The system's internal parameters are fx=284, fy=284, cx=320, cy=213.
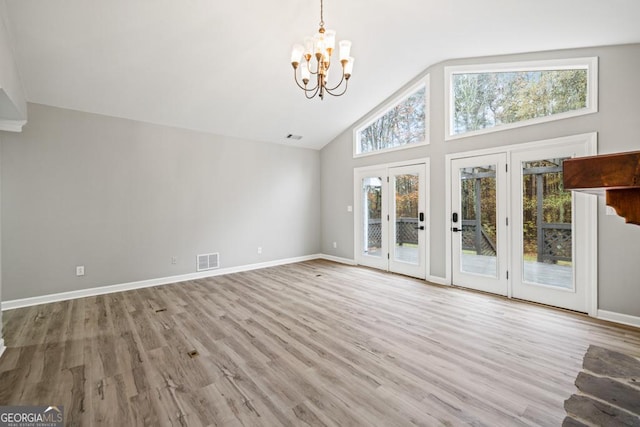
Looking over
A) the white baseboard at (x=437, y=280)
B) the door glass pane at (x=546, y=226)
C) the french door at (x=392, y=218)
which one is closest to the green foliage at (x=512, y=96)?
the door glass pane at (x=546, y=226)

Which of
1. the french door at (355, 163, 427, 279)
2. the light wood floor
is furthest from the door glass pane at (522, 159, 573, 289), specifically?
the french door at (355, 163, 427, 279)

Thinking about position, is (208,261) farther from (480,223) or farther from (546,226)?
(546,226)

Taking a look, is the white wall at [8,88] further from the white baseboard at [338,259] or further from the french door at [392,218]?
the white baseboard at [338,259]

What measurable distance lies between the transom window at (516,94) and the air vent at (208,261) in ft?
15.0

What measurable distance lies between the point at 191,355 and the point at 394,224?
157 inches

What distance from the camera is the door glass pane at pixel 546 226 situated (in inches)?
135

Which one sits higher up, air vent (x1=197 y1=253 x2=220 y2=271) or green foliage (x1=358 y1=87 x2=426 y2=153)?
green foliage (x1=358 y1=87 x2=426 y2=153)

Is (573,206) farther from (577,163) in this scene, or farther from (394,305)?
(577,163)

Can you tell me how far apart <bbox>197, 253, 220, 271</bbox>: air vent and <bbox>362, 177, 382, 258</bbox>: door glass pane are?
2937 mm

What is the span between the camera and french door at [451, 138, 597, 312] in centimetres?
330

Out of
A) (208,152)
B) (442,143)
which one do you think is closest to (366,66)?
(442,143)

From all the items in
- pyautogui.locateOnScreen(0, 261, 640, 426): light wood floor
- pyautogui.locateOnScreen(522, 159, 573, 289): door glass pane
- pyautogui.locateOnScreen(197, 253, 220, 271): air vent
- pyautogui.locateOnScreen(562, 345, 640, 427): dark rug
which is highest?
pyautogui.locateOnScreen(522, 159, 573, 289): door glass pane

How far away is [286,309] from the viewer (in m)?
3.54

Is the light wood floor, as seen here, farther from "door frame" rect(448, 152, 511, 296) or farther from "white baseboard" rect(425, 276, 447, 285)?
"white baseboard" rect(425, 276, 447, 285)
